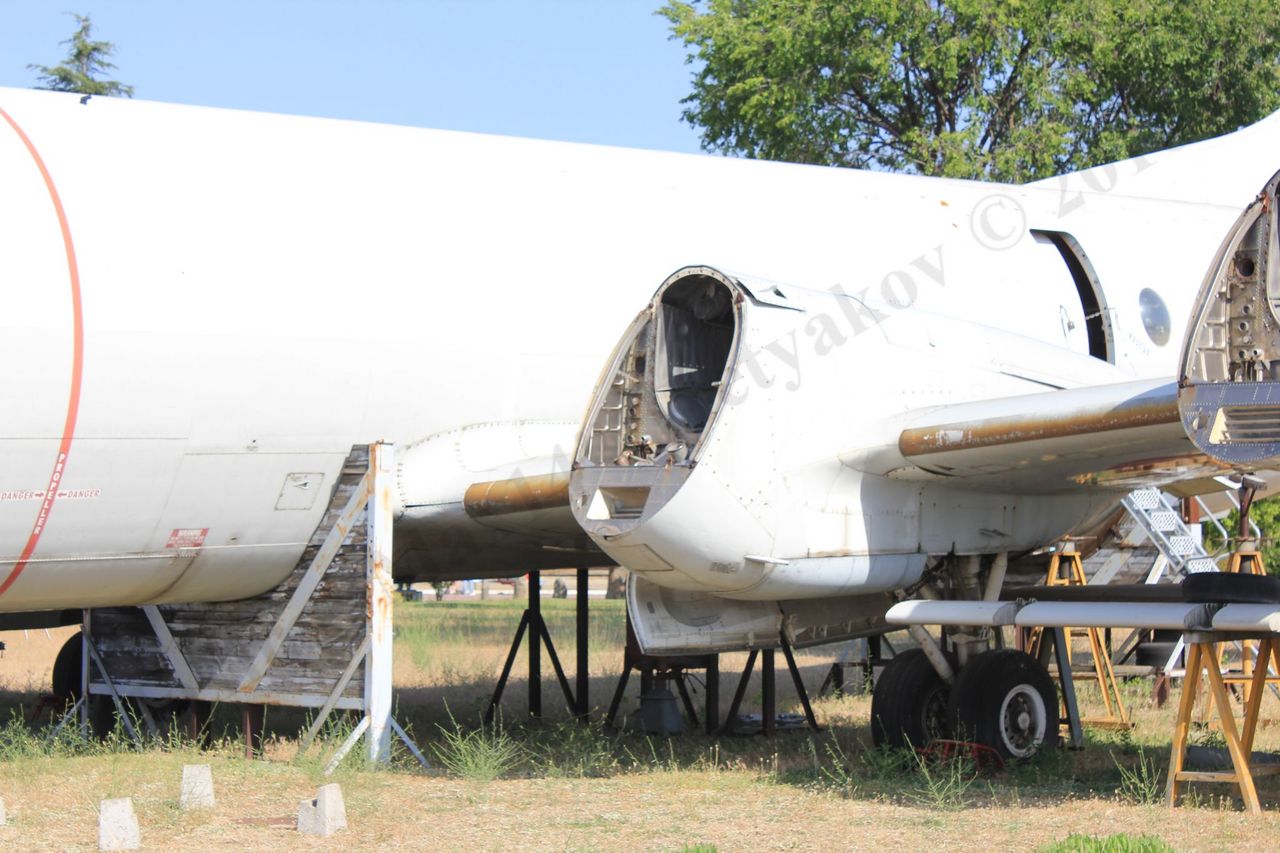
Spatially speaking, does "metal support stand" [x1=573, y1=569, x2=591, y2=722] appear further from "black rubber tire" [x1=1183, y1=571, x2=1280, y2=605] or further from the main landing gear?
"black rubber tire" [x1=1183, y1=571, x2=1280, y2=605]

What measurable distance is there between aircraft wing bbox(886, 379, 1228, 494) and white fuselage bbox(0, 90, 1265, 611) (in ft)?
1.47

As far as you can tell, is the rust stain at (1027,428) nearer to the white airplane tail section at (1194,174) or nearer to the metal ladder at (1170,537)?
the metal ladder at (1170,537)

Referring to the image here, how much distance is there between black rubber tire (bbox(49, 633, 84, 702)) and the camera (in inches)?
498

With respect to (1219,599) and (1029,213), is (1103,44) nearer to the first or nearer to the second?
(1029,213)

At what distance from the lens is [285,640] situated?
9891mm

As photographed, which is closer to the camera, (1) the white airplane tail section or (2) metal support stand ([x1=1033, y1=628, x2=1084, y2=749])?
(2) metal support stand ([x1=1033, y1=628, x2=1084, y2=749])

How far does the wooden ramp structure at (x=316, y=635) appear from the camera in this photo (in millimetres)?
9367

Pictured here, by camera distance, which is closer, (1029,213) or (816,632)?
(816,632)

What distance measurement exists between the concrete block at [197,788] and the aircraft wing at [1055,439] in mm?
4102

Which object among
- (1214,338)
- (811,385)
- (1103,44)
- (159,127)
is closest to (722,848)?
(811,385)

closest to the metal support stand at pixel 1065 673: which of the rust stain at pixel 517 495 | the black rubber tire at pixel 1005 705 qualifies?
the black rubber tire at pixel 1005 705

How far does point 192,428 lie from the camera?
855 cm

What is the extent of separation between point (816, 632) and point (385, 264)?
11.5 ft

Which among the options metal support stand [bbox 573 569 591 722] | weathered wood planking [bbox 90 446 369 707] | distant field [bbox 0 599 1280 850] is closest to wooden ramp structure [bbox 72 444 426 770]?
weathered wood planking [bbox 90 446 369 707]
